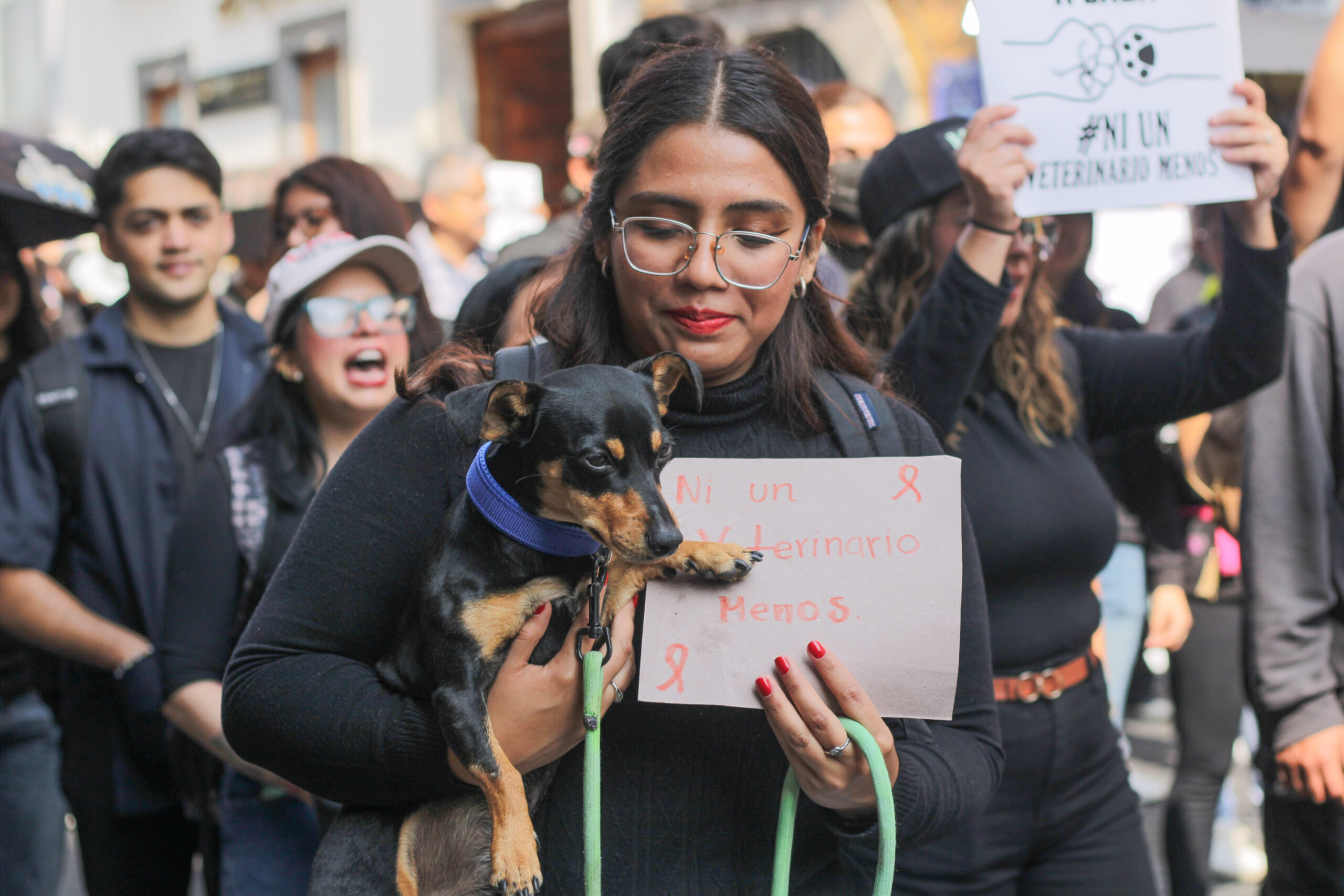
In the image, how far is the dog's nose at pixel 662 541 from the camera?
1.58 metres

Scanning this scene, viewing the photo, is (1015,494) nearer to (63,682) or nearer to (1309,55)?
(63,682)

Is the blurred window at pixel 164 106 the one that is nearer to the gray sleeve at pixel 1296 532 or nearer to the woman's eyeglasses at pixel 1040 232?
the woman's eyeglasses at pixel 1040 232

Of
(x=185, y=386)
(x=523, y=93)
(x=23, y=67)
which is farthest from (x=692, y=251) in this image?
(x=23, y=67)

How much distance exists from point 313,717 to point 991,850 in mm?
1487

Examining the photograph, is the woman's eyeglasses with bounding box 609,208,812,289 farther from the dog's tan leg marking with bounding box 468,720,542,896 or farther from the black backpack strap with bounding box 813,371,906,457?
the dog's tan leg marking with bounding box 468,720,542,896

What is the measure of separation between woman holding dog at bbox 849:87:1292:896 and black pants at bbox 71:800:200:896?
2.22 meters

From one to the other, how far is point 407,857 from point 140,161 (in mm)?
3005

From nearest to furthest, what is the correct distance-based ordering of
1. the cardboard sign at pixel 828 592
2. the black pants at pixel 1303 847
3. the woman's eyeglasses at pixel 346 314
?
1. the cardboard sign at pixel 828 592
2. the black pants at pixel 1303 847
3. the woman's eyeglasses at pixel 346 314

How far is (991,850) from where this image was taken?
94.7 inches

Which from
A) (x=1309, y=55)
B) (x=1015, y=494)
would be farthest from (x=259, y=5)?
(x=1015, y=494)

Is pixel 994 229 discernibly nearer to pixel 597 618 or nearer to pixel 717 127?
pixel 717 127

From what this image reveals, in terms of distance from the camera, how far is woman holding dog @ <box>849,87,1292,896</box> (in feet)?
8.11

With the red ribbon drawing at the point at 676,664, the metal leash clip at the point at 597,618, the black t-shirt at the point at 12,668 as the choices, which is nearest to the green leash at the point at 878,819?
the red ribbon drawing at the point at 676,664

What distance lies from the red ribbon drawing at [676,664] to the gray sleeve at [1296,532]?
5.87 ft
